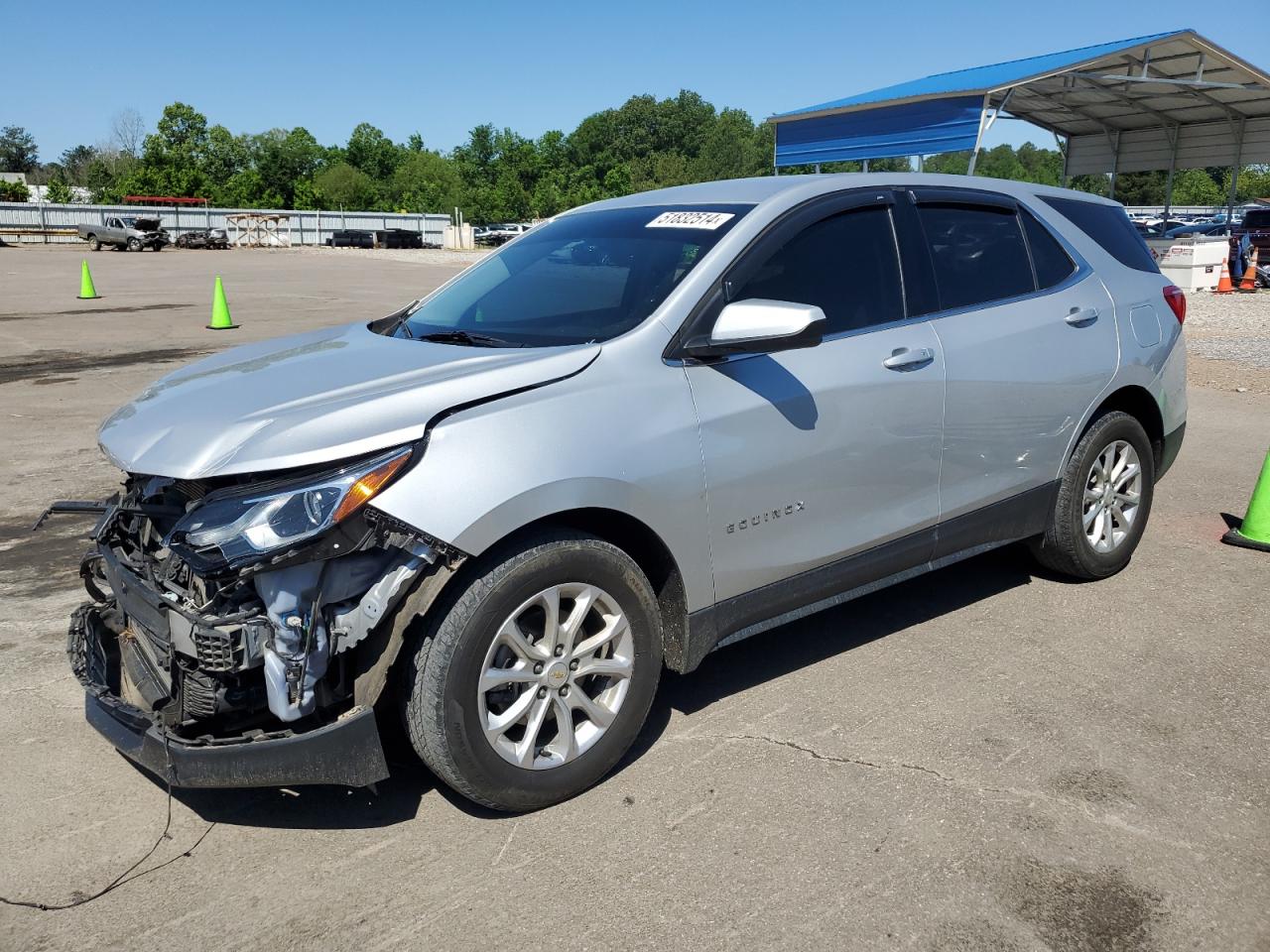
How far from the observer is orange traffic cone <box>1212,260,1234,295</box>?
898 inches

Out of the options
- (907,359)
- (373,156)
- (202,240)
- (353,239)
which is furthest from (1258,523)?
(373,156)

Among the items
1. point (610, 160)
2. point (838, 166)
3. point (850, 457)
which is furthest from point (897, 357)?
point (610, 160)

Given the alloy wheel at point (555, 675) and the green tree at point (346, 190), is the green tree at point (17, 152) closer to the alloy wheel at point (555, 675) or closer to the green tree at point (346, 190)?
the green tree at point (346, 190)

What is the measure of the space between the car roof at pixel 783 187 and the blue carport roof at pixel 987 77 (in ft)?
57.4

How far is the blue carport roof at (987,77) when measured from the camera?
2077 cm

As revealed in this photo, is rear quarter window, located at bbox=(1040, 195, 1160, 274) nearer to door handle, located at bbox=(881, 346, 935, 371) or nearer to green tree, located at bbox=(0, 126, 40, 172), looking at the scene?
door handle, located at bbox=(881, 346, 935, 371)

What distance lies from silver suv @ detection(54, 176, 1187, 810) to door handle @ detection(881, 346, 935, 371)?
0.01m

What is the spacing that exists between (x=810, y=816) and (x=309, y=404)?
1911 mm

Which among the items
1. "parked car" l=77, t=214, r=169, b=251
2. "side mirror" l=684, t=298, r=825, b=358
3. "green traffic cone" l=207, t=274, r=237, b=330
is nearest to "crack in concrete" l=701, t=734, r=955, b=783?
"side mirror" l=684, t=298, r=825, b=358

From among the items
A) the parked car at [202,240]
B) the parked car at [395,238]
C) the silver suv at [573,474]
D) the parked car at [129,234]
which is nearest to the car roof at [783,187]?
the silver suv at [573,474]

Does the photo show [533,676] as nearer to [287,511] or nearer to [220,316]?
[287,511]

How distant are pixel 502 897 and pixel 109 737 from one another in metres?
1.23

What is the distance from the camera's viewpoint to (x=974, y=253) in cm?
458

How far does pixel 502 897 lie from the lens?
288cm
